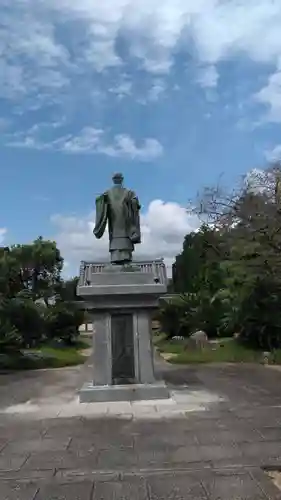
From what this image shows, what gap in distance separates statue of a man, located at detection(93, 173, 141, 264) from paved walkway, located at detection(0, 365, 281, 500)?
2.79m

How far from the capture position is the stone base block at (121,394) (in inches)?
334

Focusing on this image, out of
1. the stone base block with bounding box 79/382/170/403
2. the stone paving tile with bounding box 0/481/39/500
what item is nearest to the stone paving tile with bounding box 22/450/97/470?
the stone paving tile with bounding box 0/481/39/500

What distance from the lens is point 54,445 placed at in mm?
5824

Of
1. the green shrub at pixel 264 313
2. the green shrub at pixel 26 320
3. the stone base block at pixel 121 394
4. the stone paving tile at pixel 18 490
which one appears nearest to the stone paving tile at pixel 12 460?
the stone paving tile at pixel 18 490

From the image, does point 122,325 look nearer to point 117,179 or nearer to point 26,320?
point 117,179

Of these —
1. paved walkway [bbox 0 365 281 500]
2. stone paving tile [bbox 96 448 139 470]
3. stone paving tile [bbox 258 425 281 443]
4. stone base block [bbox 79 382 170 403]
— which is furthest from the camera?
stone base block [bbox 79 382 170 403]

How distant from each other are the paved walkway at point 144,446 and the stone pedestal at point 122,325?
0.71 metres

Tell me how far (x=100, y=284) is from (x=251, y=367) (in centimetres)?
693

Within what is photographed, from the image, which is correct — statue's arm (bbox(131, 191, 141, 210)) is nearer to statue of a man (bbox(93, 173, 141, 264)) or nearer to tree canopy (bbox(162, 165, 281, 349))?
statue of a man (bbox(93, 173, 141, 264))

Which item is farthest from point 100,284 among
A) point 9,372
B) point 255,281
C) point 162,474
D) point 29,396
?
point 255,281

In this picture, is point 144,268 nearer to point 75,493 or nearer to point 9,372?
point 75,493

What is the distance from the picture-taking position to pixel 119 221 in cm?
951

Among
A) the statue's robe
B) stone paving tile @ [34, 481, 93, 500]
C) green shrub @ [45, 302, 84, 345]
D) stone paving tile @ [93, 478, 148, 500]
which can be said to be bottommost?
stone paving tile @ [93, 478, 148, 500]

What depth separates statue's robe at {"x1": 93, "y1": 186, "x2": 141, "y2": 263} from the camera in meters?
9.43
